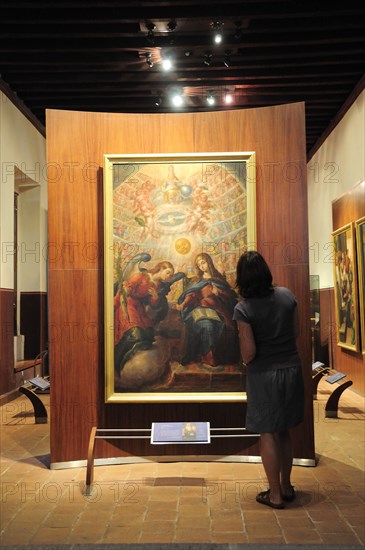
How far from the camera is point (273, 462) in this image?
165 inches

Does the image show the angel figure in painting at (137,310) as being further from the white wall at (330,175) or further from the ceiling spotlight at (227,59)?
the white wall at (330,175)

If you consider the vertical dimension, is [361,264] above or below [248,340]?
above

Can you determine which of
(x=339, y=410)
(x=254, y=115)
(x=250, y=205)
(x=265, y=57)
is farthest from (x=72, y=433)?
(x=265, y=57)

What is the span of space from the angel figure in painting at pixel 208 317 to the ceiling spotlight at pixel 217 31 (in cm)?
365

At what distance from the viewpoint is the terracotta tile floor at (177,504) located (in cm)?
376

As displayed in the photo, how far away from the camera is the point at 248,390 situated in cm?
433

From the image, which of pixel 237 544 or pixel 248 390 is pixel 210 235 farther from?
pixel 237 544

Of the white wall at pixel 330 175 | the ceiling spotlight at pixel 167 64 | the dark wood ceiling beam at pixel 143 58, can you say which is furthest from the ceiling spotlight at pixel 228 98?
the white wall at pixel 330 175

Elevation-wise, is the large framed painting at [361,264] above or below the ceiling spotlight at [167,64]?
below

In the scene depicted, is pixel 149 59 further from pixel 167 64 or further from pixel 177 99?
pixel 177 99

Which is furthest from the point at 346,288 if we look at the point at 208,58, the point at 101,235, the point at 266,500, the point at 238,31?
the point at 266,500

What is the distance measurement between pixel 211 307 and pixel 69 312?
1.26 m

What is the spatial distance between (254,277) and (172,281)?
1.24 metres

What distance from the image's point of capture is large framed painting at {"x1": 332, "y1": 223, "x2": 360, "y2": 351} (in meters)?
9.85
